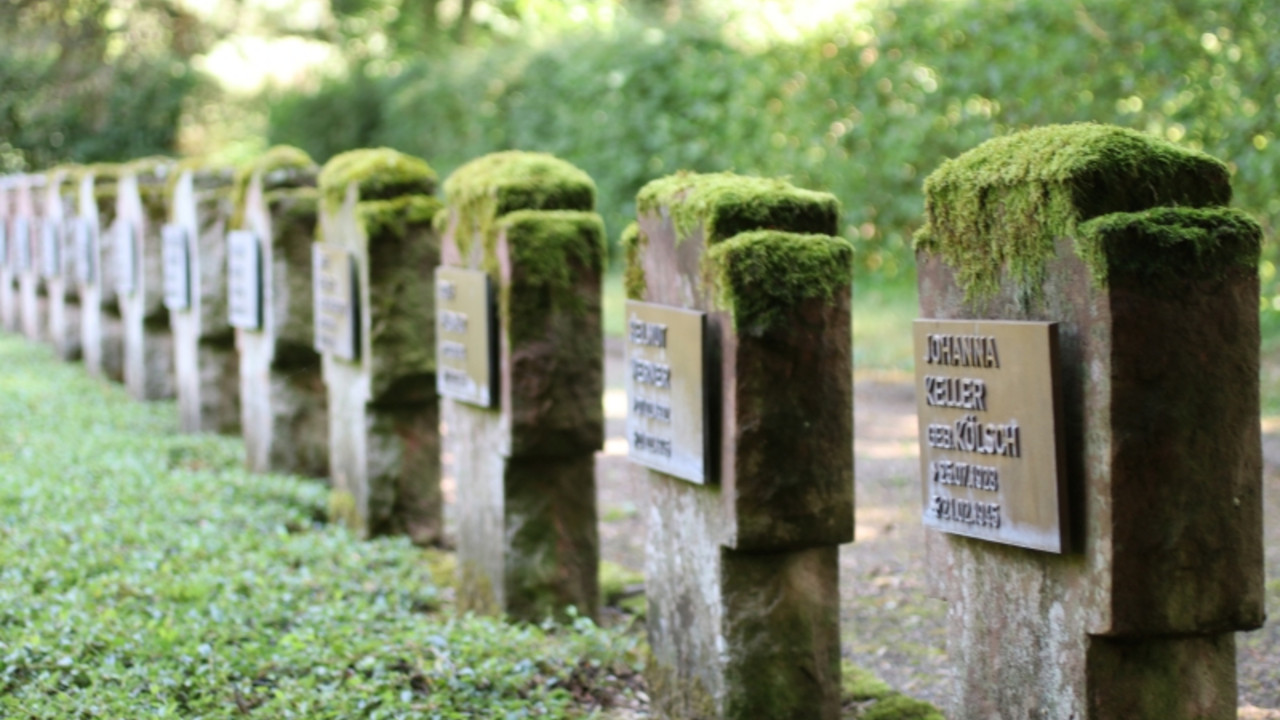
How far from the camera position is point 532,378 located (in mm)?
5812

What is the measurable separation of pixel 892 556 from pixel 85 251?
9.22 m

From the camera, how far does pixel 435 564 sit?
7.00m

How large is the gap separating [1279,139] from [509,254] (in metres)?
5.80

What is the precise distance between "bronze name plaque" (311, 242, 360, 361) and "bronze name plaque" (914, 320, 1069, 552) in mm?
4343

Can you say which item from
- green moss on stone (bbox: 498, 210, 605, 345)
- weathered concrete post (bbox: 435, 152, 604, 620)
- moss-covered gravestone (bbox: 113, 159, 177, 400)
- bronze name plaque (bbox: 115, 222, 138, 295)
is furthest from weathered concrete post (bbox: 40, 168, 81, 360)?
green moss on stone (bbox: 498, 210, 605, 345)

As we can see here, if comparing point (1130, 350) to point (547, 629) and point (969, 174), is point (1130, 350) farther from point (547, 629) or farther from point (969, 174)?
point (547, 629)

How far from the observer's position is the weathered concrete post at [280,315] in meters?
8.66

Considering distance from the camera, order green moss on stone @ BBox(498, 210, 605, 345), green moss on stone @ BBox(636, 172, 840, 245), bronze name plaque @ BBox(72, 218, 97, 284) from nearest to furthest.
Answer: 1. green moss on stone @ BBox(636, 172, 840, 245)
2. green moss on stone @ BBox(498, 210, 605, 345)
3. bronze name plaque @ BBox(72, 218, 97, 284)

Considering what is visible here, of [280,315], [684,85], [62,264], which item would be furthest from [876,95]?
[62,264]

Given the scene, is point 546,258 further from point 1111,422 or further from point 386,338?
point 1111,422

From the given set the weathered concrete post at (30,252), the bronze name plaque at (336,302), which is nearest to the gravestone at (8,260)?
the weathered concrete post at (30,252)

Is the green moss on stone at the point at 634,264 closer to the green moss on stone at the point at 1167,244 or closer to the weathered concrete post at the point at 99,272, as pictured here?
the green moss on stone at the point at 1167,244

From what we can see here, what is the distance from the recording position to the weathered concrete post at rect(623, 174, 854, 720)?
423 cm

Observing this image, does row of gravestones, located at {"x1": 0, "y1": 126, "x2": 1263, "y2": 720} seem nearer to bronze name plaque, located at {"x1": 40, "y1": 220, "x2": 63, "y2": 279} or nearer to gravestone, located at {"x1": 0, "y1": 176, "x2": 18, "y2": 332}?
bronze name plaque, located at {"x1": 40, "y1": 220, "x2": 63, "y2": 279}
